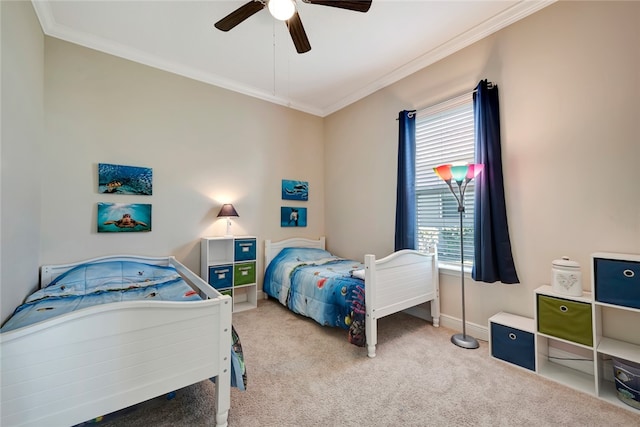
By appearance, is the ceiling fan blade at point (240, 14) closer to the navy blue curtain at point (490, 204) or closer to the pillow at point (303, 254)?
the navy blue curtain at point (490, 204)

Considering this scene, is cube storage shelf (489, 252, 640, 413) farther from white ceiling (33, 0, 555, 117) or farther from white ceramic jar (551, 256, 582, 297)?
white ceiling (33, 0, 555, 117)

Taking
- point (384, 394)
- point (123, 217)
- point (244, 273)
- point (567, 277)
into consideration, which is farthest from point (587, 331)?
point (123, 217)

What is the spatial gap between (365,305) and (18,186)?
8.65 ft

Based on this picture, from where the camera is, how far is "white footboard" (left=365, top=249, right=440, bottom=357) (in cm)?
223

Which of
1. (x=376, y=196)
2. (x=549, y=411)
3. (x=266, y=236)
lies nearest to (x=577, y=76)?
(x=376, y=196)

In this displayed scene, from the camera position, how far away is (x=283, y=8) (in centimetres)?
174

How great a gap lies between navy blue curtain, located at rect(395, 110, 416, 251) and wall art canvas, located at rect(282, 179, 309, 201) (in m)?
1.56

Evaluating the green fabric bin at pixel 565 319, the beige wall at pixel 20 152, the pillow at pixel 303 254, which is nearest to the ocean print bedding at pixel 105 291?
the beige wall at pixel 20 152

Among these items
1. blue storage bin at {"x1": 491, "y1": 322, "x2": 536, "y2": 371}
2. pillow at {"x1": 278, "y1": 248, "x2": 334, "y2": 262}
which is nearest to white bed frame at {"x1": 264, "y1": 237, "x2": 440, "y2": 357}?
blue storage bin at {"x1": 491, "y1": 322, "x2": 536, "y2": 371}

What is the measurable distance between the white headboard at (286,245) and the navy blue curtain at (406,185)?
4.74ft

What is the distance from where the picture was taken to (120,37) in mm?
2621

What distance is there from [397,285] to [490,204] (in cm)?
108

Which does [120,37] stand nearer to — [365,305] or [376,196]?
[376,196]

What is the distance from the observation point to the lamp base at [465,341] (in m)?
2.34
